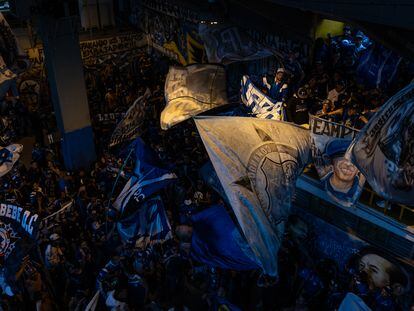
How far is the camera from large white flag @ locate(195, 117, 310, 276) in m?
7.52

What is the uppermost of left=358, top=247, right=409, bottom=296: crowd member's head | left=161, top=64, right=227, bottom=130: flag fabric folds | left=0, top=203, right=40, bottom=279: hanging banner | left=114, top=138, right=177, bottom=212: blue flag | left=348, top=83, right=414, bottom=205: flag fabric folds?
left=348, top=83, right=414, bottom=205: flag fabric folds

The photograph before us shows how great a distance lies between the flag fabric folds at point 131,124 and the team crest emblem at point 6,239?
3692mm

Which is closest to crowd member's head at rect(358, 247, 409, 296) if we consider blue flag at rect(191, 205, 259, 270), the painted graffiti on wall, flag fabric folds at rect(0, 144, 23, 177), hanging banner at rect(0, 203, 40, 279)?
blue flag at rect(191, 205, 259, 270)

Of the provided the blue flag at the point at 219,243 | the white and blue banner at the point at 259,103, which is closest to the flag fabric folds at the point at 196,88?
the white and blue banner at the point at 259,103

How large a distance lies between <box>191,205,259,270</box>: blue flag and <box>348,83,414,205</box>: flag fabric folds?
300 cm

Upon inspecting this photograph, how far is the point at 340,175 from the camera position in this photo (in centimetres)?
878

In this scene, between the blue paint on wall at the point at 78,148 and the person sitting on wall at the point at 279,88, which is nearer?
the person sitting on wall at the point at 279,88

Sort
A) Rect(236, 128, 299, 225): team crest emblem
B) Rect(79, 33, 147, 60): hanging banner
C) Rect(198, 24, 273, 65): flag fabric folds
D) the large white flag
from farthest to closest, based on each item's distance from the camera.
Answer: Rect(79, 33, 147, 60): hanging banner
Rect(198, 24, 273, 65): flag fabric folds
Rect(236, 128, 299, 225): team crest emblem
the large white flag

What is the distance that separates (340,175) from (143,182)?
4227 mm

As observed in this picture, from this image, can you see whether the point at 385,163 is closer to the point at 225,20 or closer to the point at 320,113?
the point at 320,113

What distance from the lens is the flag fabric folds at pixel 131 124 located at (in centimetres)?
1252

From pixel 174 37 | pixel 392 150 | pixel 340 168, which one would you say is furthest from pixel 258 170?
pixel 174 37

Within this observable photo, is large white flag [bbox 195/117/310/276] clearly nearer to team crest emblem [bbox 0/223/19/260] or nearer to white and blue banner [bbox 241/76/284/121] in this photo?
white and blue banner [bbox 241/76/284/121]

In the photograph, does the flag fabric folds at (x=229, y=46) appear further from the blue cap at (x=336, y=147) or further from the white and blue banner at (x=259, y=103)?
the blue cap at (x=336, y=147)
